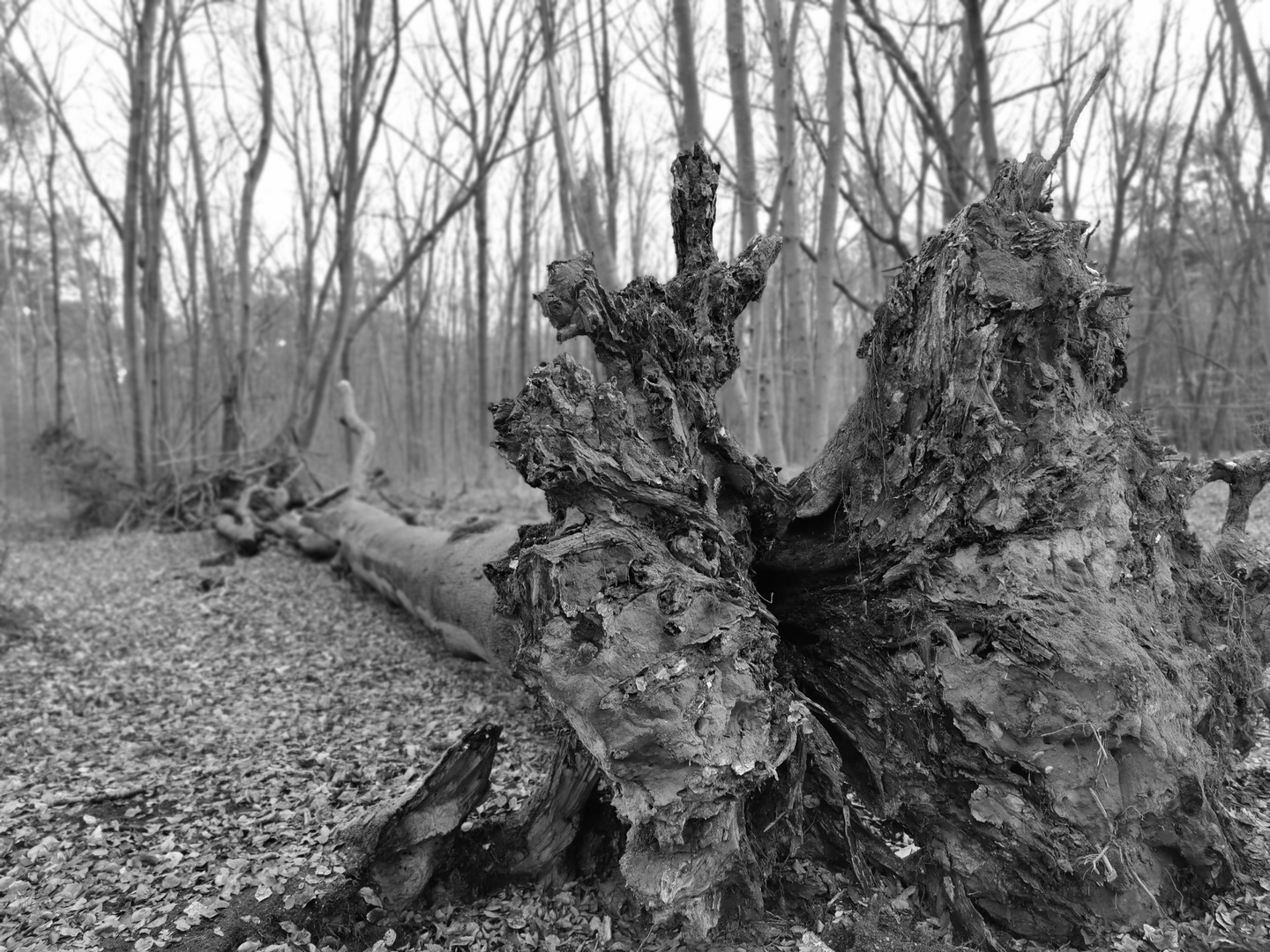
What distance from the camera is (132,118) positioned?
928 centimetres

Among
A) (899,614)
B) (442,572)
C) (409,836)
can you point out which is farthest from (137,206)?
(899,614)

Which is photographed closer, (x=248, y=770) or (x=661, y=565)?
(x=661, y=565)

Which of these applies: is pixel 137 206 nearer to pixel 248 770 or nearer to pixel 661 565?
pixel 248 770

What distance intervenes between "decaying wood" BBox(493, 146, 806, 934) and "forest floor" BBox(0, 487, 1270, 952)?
12.0 inches

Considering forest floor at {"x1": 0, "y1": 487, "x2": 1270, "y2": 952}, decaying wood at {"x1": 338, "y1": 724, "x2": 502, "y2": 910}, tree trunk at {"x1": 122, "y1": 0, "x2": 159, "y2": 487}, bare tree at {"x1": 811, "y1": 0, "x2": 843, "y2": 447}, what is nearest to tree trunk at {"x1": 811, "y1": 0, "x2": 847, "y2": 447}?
bare tree at {"x1": 811, "y1": 0, "x2": 843, "y2": 447}

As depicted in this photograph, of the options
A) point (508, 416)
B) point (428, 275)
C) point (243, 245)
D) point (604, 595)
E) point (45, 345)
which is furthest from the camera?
point (45, 345)

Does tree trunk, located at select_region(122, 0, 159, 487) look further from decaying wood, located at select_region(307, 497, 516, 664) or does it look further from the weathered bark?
the weathered bark

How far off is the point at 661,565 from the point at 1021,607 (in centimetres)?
86

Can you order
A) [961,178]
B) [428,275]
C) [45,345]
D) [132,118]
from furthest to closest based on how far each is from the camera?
[45,345], [428,275], [132,118], [961,178]

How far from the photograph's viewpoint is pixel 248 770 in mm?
2730

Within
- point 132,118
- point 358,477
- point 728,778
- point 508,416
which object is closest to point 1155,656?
point 728,778

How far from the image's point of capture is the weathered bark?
1.61 metres

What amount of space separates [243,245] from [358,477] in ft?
16.9

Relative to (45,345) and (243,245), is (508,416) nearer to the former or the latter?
(243,245)
